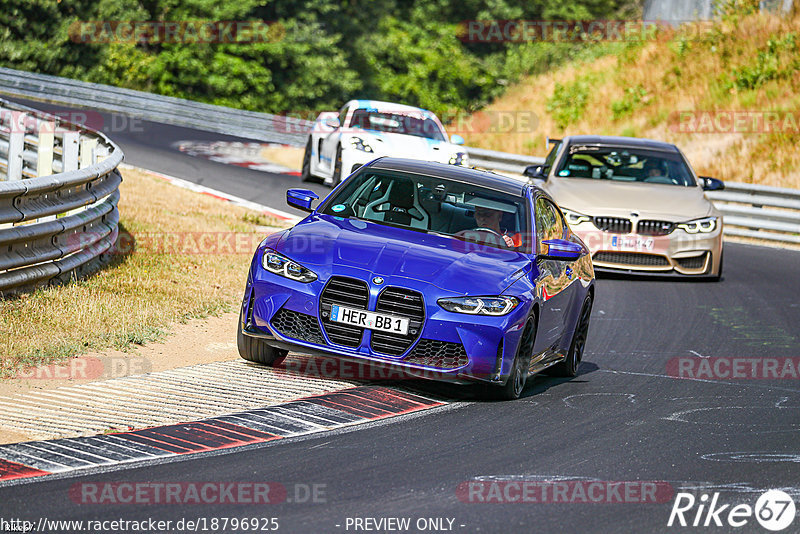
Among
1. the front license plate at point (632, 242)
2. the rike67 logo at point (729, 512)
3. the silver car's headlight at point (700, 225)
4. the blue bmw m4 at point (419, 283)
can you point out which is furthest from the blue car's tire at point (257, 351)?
the silver car's headlight at point (700, 225)

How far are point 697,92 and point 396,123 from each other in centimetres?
1687

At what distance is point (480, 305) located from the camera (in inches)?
312

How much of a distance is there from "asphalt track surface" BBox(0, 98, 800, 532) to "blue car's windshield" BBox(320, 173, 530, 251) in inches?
46.4

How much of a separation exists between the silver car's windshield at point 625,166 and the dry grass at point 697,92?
43.6 feet

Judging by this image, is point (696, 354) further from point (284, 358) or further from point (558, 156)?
point (558, 156)

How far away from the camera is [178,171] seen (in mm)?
22969

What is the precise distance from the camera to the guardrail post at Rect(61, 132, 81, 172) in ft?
55.0

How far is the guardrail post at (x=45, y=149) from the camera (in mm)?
17375

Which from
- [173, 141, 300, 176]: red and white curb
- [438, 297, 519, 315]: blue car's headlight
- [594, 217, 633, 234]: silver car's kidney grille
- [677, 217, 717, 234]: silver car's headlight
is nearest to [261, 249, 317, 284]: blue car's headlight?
[438, 297, 519, 315]: blue car's headlight

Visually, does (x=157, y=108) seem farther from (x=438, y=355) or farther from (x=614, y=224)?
(x=438, y=355)

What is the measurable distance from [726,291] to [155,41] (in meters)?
39.1

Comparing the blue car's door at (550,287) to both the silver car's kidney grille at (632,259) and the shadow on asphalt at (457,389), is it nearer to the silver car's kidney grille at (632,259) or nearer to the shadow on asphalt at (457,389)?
the shadow on asphalt at (457,389)

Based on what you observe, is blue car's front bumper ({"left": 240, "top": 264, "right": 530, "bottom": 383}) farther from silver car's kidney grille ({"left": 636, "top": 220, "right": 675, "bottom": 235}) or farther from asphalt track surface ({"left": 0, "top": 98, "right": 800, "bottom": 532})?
silver car's kidney grille ({"left": 636, "top": 220, "right": 675, "bottom": 235})

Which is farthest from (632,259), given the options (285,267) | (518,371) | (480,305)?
(285,267)
